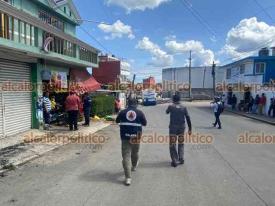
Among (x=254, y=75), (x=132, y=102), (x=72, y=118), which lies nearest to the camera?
(x=132, y=102)

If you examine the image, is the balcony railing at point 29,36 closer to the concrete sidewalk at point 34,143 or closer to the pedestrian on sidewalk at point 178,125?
the concrete sidewalk at point 34,143

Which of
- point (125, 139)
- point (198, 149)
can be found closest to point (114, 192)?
point (125, 139)

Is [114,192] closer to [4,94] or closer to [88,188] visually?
[88,188]

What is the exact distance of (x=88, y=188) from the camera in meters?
6.72

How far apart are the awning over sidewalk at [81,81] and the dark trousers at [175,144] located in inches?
471

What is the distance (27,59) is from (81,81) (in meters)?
7.66

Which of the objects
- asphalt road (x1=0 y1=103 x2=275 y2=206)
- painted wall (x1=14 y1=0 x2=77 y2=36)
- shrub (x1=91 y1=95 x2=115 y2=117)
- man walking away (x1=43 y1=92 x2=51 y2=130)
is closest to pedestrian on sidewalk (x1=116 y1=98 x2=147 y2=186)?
asphalt road (x1=0 y1=103 x2=275 y2=206)

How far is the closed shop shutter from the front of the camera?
13.0 metres

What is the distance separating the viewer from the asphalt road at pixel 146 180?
6.05 meters

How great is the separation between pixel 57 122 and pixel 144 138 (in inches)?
214

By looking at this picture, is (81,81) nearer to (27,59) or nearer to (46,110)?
(46,110)

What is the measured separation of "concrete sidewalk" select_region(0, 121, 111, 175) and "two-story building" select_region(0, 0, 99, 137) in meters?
0.89

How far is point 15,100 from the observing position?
13836 mm

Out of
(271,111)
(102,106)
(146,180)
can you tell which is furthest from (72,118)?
(271,111)
